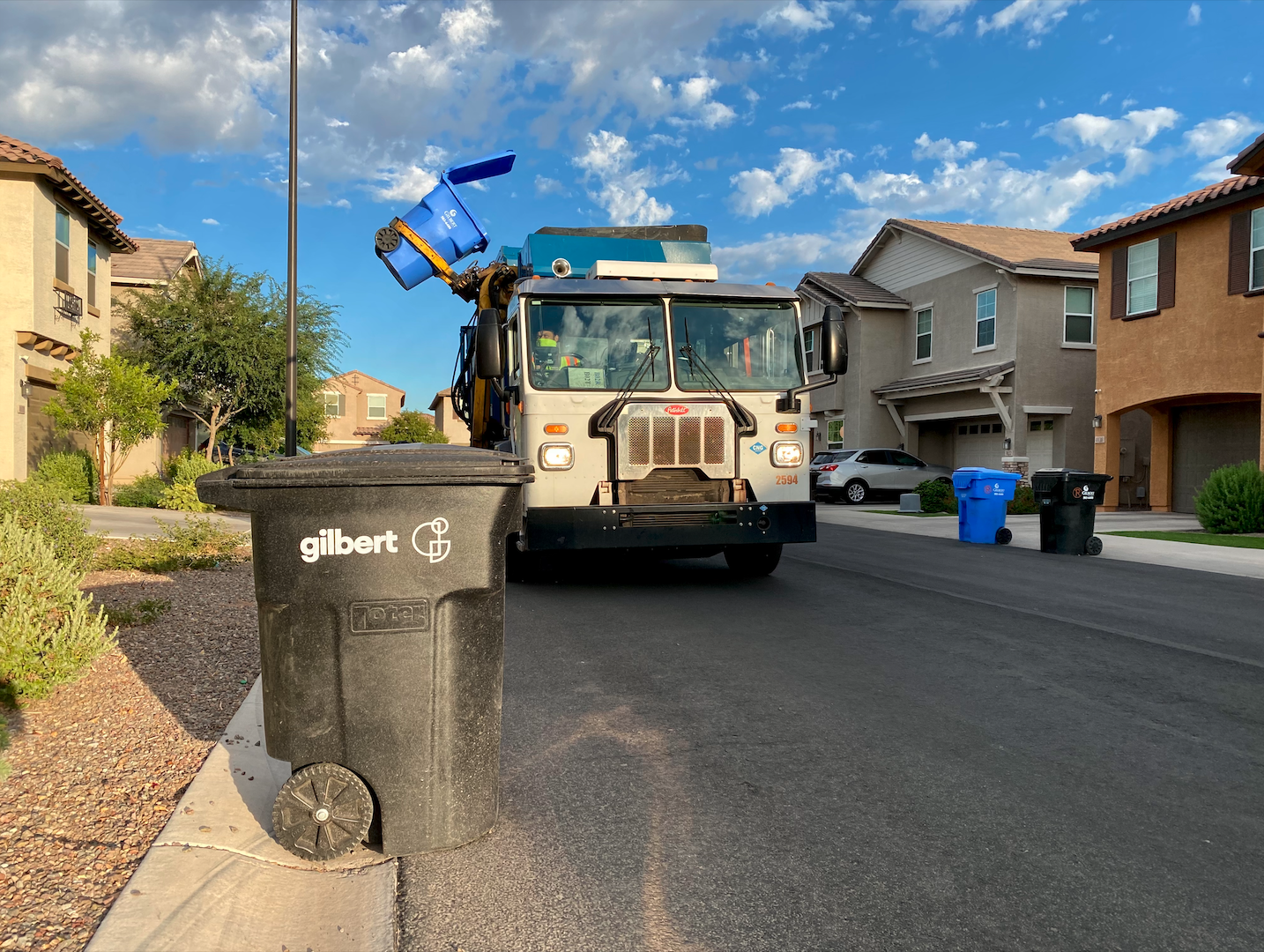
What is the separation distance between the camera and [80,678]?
4625mm

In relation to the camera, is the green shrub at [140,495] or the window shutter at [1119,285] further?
the window shutter at [1119,285]

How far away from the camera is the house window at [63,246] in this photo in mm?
18312

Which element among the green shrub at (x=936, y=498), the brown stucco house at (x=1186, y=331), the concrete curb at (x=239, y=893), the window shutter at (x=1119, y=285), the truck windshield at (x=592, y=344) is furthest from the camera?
the green shrub at (x=936, y=498)

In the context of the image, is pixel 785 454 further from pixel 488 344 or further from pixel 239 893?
pixel 239 893

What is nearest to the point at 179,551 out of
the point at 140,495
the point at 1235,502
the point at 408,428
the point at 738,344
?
the point at 738,344

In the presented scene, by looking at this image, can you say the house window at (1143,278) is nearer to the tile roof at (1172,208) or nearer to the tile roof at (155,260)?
the tile roof at (1172,208)

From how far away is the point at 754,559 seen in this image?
9.58 meters

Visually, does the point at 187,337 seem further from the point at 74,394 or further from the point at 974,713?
the point at 974,713

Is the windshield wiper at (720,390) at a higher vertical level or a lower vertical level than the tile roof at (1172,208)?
lower

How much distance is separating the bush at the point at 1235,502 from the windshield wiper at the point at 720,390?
10.7 meters


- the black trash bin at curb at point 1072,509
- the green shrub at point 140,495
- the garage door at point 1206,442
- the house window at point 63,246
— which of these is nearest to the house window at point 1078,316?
the garage door at point 1206,442

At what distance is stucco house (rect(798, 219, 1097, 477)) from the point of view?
22719 millimetres

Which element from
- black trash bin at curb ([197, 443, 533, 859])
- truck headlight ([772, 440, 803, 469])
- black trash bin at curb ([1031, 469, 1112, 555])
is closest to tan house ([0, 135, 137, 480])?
truck headlight ([772, 440, 803, 469])

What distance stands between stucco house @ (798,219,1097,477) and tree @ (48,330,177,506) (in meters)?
13.5
